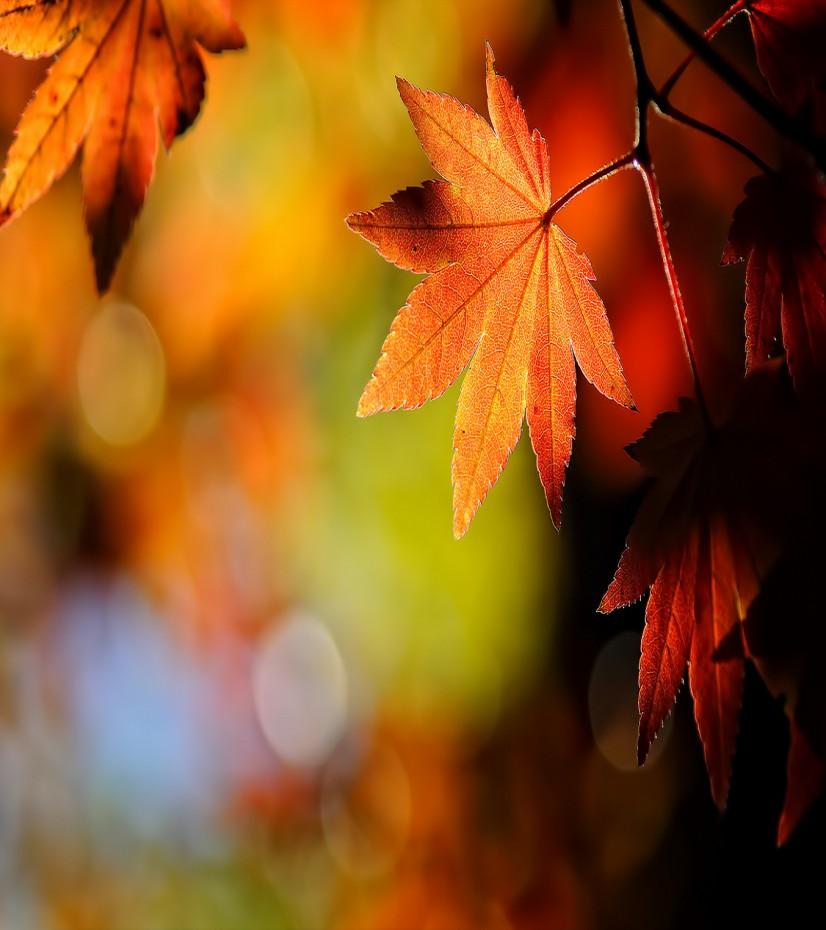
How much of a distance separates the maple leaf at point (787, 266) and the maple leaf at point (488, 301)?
108 millimetres

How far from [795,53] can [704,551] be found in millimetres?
391

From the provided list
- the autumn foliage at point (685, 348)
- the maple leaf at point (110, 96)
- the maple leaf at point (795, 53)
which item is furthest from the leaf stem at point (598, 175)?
the maple leaf at point (110, 96)

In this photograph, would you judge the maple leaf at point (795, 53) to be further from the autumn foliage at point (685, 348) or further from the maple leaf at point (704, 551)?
the maple leaf at point (704, 551)

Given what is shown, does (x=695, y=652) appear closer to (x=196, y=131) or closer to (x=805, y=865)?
(x=805, y=865)

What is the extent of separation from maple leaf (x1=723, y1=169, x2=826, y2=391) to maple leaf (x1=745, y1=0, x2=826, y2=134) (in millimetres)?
56

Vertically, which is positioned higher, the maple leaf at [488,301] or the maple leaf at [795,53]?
the maple leaf at [795,53]

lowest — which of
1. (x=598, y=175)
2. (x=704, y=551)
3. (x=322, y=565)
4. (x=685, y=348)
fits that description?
(x=322, y=565)

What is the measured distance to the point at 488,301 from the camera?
2.19ft

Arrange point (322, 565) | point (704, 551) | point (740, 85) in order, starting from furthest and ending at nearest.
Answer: point (322, 565) → point (704, 551) → point (740, 85)

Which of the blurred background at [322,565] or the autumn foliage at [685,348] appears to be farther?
the blurred background at [322,565]

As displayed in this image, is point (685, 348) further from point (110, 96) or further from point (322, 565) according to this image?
point (322, 565)

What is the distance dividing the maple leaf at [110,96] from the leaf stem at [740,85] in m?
0.30

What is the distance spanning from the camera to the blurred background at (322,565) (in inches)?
120

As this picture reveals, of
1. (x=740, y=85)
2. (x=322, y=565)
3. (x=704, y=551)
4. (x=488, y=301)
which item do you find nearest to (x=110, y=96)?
(x=488, y=301)
